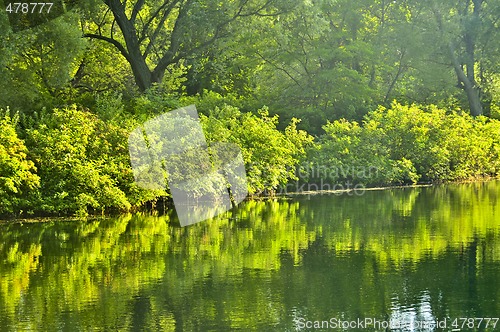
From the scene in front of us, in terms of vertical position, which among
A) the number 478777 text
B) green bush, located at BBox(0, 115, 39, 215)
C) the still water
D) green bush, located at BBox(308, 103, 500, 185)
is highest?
the number 478777 text

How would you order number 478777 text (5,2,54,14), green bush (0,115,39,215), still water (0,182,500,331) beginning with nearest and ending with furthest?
still water (0,182,500,331)
green bush (0,115,39,215)
number 478777 text (5,2,54,14)

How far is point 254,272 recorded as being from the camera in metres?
12.0

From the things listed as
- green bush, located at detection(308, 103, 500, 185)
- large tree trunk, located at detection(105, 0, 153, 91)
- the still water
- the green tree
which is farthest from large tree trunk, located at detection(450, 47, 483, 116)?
the still water

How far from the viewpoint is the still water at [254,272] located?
8992 millimetres

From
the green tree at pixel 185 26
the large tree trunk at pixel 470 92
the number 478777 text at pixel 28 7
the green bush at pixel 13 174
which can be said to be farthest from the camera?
the large tree trunk at pixel 470 92

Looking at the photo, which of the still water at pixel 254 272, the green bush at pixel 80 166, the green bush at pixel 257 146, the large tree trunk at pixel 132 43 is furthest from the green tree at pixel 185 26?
the still water at pixel 254 272

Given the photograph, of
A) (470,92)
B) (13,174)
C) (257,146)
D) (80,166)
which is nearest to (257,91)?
(470,92)

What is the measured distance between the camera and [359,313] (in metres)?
9.11

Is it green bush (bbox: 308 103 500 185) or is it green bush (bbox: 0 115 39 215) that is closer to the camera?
green bush (bbox: 0 115 39 215)

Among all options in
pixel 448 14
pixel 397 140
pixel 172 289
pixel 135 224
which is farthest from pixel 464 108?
pixel 172 289

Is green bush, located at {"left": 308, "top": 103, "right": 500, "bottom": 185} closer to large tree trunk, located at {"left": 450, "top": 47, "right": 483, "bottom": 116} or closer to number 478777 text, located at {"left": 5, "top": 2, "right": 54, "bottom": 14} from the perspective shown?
large tree trunk, located at {"left": 450, "top": 47, "right": 483, "bottom": 116}

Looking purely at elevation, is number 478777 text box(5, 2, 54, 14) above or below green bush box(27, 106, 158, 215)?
above

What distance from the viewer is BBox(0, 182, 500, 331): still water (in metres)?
8.99

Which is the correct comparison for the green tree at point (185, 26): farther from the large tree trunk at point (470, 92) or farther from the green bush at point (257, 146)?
the large tree trunk at point (470, 92)
